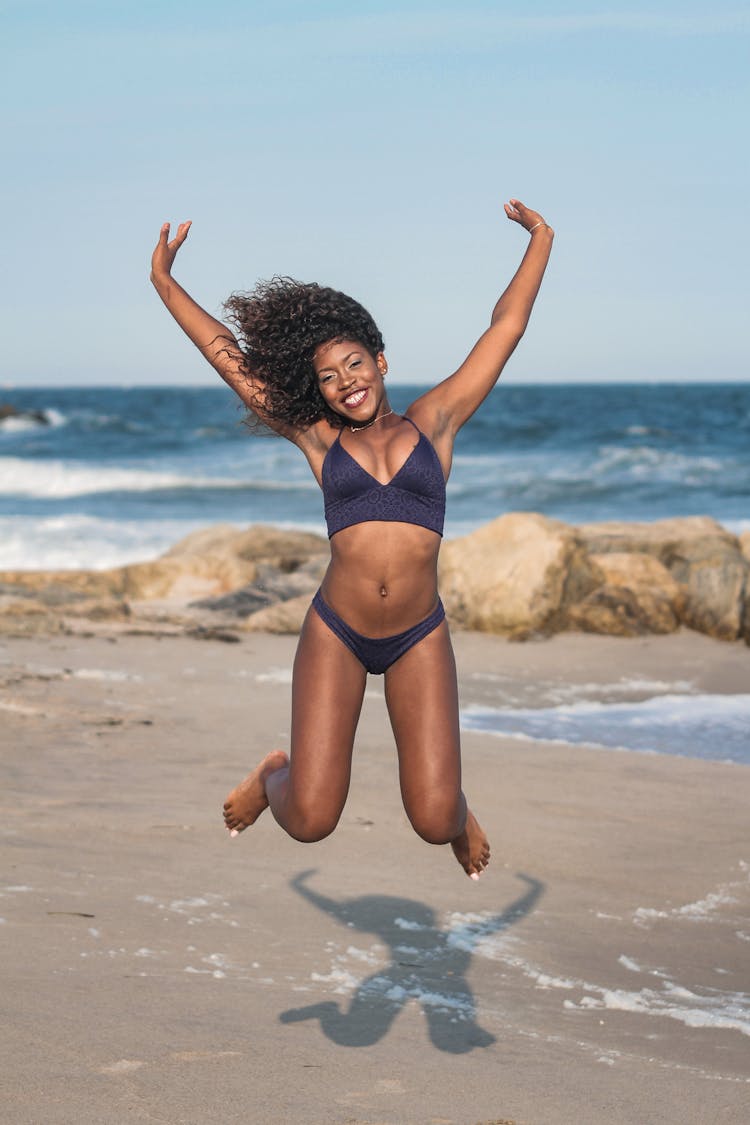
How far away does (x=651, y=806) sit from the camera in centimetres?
769

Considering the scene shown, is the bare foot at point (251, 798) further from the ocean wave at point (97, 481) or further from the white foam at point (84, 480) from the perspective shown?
the white foam at point (84, 480)

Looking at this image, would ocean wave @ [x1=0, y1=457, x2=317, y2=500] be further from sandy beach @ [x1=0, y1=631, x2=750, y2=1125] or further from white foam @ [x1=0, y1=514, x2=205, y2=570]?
sandy beach @ [x1=0, y1=631, x2=750, y2=1125]

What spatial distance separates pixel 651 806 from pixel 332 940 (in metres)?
2.81

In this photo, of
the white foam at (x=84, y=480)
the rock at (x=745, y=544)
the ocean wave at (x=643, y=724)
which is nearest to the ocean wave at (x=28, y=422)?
the white foam at (x=84, y=480)

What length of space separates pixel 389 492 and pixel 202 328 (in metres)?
1.14

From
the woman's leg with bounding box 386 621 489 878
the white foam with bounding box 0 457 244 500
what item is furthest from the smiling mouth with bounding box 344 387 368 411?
the white foam with bounding box 0 457 244 500

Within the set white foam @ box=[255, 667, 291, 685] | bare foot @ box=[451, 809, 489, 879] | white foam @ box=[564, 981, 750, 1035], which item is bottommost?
white foam @ box=[564, 981, 750, 1035]

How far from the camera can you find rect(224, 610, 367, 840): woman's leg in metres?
4.49

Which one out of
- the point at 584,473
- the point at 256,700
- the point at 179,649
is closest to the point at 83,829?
the point at 256,700

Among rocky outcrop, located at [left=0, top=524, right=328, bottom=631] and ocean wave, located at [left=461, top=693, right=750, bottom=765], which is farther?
rocky outcrop, located at [left=0, top=524, right=328, bottom=631]

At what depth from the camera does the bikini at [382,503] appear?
4.48m

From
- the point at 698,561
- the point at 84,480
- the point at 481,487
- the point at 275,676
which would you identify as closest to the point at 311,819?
the point at 275,676

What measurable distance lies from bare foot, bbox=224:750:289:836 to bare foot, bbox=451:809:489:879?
0.69 meters

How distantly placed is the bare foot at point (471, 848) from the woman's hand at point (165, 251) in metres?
2.33
